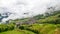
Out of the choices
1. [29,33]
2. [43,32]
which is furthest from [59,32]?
[29,33]

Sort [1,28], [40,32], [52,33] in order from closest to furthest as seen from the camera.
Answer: [52,33] < [40,32] < [1,28]

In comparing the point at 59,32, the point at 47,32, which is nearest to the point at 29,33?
the point at 47,32

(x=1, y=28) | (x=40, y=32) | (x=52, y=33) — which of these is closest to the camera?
(x=52, y=33)

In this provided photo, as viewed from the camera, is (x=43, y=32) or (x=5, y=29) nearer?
(x=43, y=32)

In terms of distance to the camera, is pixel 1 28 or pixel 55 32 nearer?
pixel 55 32

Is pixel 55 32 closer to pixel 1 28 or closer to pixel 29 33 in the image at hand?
pixel 29 33

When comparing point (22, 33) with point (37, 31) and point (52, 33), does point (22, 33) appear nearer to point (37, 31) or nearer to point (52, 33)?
point (37, 31)

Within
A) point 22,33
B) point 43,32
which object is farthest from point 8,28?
point 43,32

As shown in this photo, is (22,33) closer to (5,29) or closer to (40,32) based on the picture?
(40,32)
